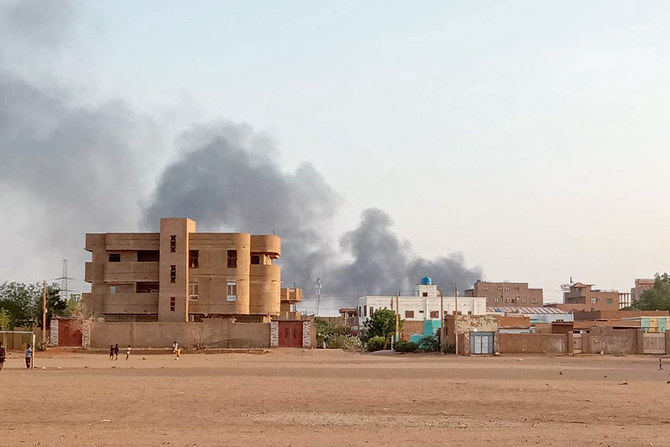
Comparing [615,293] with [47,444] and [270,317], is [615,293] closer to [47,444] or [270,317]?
[270,317]

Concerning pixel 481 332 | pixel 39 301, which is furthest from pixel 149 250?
pixel 481 332

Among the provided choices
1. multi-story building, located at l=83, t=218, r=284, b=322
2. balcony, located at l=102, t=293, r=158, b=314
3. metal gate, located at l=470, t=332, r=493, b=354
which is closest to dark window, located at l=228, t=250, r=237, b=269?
multi-story building, located at l=83, t=218, r=284, b=322

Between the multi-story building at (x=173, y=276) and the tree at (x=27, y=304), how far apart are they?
31.7 ft

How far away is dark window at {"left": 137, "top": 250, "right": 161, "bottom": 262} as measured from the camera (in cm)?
9569

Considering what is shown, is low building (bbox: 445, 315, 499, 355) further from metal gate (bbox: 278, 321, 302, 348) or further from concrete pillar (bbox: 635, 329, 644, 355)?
metal gate (bbox: 278, 321, 302, 348)

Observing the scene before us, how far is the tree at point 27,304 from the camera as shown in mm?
103625

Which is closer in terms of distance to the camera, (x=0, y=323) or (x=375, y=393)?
(x=375, y=393)

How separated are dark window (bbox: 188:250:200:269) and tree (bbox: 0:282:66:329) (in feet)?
59.0

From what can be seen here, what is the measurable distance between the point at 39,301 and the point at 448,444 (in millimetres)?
100040

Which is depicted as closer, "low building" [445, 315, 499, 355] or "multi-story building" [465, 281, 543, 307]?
"low building" [445, 315, 499, 355]

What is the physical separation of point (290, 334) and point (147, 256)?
63.6 ft

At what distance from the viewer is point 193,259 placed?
310 feet

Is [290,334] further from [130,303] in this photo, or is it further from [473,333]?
[130,303]

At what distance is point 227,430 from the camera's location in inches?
853
